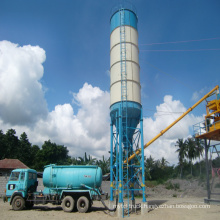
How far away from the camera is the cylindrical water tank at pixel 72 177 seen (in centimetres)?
1555

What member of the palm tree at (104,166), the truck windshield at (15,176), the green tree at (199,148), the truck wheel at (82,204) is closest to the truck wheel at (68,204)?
the truck wheel at (82,204)

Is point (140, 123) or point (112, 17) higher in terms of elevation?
point (112, 17)

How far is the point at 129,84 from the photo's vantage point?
17125mm

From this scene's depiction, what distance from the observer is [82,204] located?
49.3 feet

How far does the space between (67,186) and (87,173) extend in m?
1.80

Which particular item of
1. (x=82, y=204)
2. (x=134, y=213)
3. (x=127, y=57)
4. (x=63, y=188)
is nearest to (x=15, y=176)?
(x=63, y=188)

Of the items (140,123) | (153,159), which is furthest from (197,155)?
(140,123)

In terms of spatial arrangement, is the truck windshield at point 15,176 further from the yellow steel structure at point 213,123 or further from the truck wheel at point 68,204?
the yellow steel structure at point 213,123

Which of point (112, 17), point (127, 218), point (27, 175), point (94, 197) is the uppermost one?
point (112, 17)

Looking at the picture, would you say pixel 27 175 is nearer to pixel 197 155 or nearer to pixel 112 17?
pixel 112 17

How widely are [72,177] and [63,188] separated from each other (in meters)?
1.04

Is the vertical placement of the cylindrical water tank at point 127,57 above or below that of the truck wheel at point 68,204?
above

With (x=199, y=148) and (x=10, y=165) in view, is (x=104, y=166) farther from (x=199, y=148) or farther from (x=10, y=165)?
(x=199, y=148)

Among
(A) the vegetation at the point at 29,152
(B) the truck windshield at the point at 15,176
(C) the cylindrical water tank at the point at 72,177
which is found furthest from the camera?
(A) the vegetation at the point at 29,152
